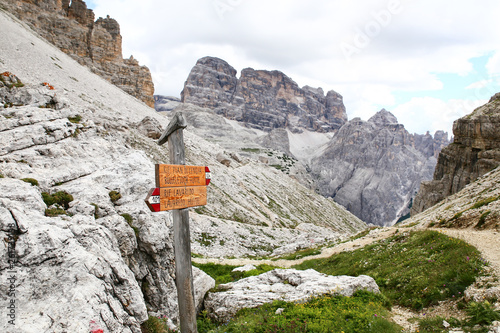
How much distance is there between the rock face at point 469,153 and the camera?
1764 inches

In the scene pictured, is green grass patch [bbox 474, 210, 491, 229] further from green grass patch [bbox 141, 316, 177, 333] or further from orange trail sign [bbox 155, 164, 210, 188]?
green grass patch [bbox 141, 316, 177, 333]

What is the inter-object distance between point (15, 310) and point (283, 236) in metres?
41.0

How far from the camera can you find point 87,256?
6.63 metres

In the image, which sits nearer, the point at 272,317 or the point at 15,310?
the point at 15,310

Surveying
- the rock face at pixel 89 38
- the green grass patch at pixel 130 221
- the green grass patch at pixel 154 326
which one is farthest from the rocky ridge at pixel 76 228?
the rock face at pixel 89 38

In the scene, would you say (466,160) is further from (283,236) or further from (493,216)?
(493,216)

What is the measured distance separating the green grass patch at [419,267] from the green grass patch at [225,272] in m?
4.57

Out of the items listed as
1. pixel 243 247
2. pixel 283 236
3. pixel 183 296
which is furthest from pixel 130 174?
pixel 283 236

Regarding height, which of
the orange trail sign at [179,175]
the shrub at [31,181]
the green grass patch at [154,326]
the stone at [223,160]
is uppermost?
the stone at [223,160]

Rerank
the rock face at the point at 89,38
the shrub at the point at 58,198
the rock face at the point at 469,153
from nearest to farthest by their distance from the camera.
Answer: the shrub at the point at 58,198, the rock face at the point at 469,153, the rock face at the point at 89,38

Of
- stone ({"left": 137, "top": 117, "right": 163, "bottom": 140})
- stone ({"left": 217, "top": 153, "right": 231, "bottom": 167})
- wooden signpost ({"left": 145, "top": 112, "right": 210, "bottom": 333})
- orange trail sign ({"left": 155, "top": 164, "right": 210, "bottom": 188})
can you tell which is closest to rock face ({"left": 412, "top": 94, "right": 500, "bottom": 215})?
stone ({"left": 217, "top": 153, "right": 231, "bottom": 167})

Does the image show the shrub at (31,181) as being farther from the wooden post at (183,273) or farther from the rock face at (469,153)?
the rock face at (469,153)

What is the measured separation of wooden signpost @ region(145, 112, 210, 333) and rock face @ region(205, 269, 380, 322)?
2.95m

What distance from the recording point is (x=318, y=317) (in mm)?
8398
